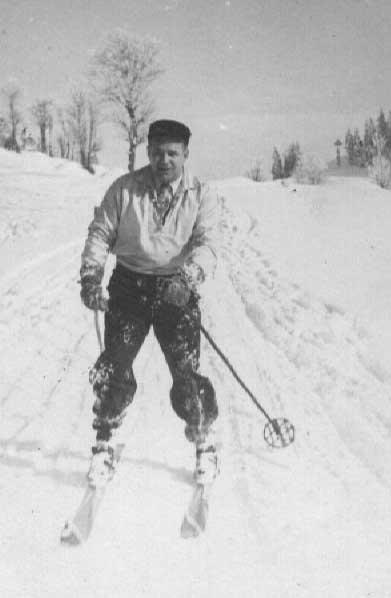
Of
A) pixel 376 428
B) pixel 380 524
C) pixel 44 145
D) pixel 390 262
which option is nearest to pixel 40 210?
pixel 390 262

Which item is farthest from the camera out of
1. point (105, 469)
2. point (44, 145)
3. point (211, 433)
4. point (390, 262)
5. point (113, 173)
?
point (44, 145)

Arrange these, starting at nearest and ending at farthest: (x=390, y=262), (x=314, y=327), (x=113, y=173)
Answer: (x=314, y=327) → (x=390, y=262) → (x=113, y=173)

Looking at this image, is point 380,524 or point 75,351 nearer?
point 380,524

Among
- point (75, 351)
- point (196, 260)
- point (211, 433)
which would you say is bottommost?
point (75, 351)

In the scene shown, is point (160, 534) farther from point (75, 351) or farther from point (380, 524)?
point (75, 351)

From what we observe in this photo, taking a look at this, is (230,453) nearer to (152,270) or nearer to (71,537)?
(71,537)

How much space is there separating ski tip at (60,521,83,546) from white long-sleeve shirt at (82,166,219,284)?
4.63 feet

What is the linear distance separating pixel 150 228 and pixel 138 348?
0.72 meters

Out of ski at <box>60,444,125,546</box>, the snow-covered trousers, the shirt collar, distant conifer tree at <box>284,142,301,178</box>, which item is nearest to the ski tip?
ski at <box>60,444,125,546</box>

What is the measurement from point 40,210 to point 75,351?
36.5 feet

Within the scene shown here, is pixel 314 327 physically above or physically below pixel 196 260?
below

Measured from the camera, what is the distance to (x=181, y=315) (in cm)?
312

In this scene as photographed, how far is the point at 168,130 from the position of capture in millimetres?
3020

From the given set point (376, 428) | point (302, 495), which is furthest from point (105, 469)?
point (376, 428)
